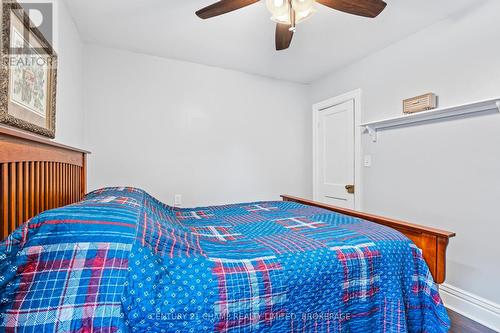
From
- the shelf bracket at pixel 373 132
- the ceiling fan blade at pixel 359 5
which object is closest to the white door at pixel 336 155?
the shelf bracket at pixel 373 132

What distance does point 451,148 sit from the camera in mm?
2135

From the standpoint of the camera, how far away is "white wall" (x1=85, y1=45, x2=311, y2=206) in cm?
271

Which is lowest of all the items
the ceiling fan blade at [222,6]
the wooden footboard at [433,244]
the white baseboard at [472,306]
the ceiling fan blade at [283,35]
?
the white baseboard at [472,306]

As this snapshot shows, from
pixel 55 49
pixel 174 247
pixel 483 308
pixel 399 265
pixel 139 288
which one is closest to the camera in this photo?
pixel 139 288

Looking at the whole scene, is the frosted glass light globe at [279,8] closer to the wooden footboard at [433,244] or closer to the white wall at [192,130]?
the wooden footboard at [433,244]

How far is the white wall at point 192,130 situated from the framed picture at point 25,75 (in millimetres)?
1124

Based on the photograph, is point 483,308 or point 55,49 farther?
point 483,308

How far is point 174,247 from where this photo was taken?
2.99ft

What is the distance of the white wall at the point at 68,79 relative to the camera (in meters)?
1.88

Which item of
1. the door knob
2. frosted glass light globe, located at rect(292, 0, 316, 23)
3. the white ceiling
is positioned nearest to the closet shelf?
the door knob

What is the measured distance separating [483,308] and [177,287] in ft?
7.52

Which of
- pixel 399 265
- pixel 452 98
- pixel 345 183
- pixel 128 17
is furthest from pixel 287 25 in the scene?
pixel 345 183

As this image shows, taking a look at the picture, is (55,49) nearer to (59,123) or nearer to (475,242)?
(59,123)

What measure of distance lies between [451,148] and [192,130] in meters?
2.52
